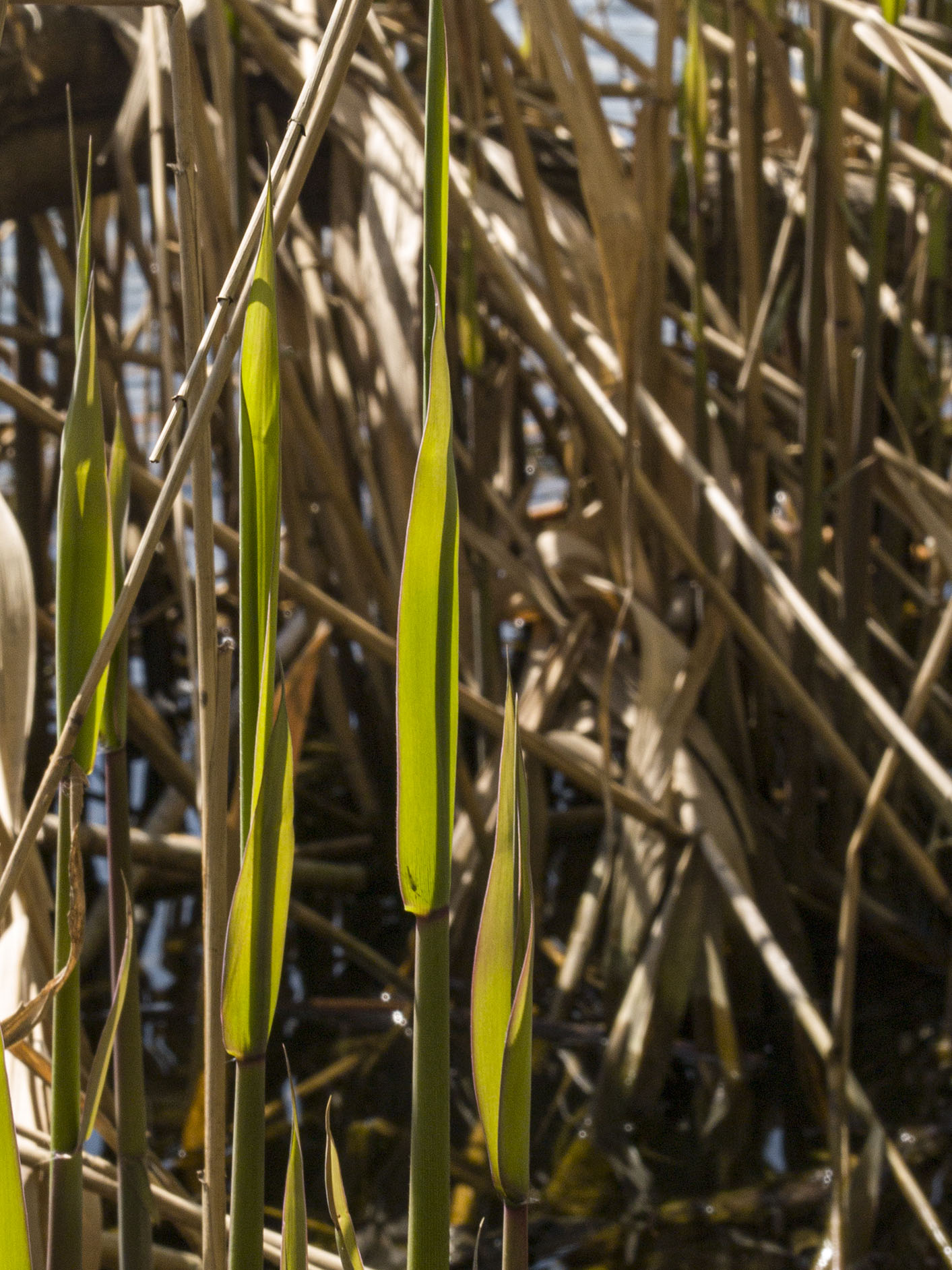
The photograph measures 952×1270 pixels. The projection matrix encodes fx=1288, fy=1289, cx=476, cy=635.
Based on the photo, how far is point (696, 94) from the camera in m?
1.02

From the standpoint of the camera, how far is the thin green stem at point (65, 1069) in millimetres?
441

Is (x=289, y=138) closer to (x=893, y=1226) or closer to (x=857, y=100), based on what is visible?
(x=893, y=1226)

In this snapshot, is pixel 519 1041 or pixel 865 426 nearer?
pixel 519 1041

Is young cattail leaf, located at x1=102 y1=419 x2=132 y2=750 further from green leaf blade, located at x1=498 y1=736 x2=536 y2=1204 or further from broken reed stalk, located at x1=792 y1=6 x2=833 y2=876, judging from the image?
broken reed stalk, located at x1=792 y1=6 x2=833 y2=876

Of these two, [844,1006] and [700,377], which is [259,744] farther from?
[700,377]

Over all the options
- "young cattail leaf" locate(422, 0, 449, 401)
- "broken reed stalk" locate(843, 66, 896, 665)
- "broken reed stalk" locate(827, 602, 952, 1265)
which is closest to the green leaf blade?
"young cattail leaf" locate(422, 0, 449, 401)

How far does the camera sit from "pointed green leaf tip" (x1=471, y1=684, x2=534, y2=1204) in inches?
12.9

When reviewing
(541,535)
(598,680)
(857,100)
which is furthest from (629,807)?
(857,100)

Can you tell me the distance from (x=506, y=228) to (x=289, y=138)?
82 cm

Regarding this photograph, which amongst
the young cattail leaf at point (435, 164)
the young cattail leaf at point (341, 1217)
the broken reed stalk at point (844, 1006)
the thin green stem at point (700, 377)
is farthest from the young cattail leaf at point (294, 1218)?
the thin green stem at point (700, 377)

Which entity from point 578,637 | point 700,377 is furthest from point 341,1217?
point 578,637

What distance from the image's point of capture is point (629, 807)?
45.8 inches

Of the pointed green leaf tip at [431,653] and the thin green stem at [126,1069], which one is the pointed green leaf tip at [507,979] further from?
the thin green stem at [126,1069]

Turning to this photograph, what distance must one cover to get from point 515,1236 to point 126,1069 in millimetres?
196
